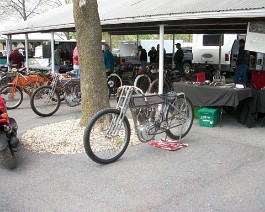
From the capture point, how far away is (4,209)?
3980 mm

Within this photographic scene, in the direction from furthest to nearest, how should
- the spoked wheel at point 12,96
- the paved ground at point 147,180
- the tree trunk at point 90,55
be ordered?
the spoked wheel at point 12,96 < the tree trunk at point 90,55 < the paved ground at point 147,180

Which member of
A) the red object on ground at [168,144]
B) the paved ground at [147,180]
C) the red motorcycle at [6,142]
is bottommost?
the paved ground at [147,180]

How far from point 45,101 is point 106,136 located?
166 inches

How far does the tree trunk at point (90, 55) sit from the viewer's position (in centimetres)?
664

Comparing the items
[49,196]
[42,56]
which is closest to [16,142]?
[49,196]

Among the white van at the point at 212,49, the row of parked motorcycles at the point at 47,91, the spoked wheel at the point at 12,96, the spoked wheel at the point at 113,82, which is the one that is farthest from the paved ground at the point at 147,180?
the white van at the point at 212,49

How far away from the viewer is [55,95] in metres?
9.30

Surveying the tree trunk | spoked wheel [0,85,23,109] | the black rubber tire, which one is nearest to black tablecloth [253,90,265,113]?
the tree trunk

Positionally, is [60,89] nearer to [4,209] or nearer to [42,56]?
[4,209]

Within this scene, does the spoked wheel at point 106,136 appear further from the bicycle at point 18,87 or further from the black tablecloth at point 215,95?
the bicycle at point 18,87

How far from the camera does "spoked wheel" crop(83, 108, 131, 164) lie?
16.9ft

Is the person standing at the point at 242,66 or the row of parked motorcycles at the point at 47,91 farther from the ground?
the person standing at the point at 242,66

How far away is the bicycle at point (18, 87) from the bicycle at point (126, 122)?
546 cm

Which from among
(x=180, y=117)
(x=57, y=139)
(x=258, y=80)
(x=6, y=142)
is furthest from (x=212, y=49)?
(x=6, y=142)
